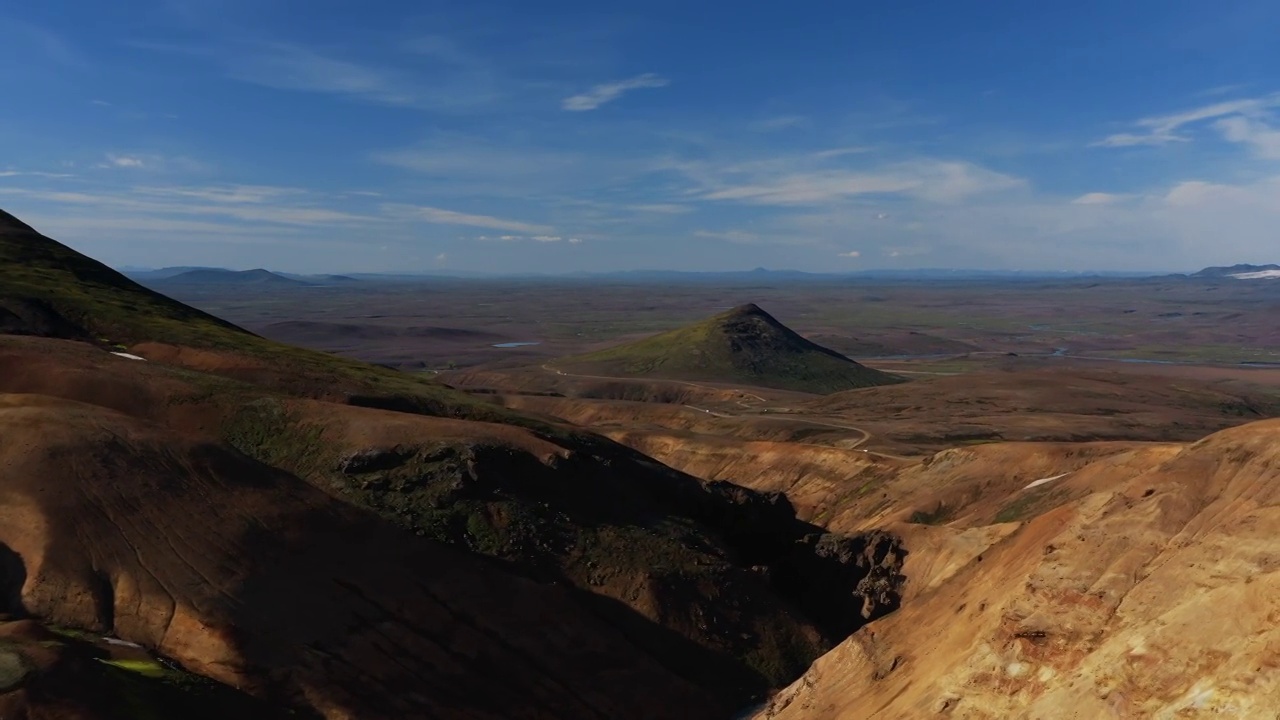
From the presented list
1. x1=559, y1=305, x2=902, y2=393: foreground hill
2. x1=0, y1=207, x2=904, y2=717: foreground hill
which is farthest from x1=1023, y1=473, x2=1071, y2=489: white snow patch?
x1=559, y1=305, x2=902, y2=393: foreground hill

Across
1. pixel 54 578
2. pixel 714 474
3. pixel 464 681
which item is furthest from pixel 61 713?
pixel 714 474

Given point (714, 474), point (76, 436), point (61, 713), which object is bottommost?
point (714, 474)

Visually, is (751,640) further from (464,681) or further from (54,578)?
(54,578)

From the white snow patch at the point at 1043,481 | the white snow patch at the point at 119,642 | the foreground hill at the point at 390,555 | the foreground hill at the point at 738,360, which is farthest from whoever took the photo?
the foreground hill at the point at 738,360

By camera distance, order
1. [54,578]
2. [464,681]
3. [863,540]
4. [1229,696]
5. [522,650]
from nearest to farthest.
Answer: [1229,696] < [54,578] < [464,681] < [522,650] < [863,540]

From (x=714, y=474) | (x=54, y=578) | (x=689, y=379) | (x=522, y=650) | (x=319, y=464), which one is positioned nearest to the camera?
(x=54, y=578)

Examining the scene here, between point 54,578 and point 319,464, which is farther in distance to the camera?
point 319,464

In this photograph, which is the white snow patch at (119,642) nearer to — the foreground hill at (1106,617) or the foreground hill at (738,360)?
the foreground hill at (1106,617)

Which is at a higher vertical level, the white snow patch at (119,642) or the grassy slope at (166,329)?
the grassy slope at (166,329)

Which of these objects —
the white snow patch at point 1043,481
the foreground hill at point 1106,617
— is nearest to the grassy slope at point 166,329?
the foreground hill at point 1106,617
